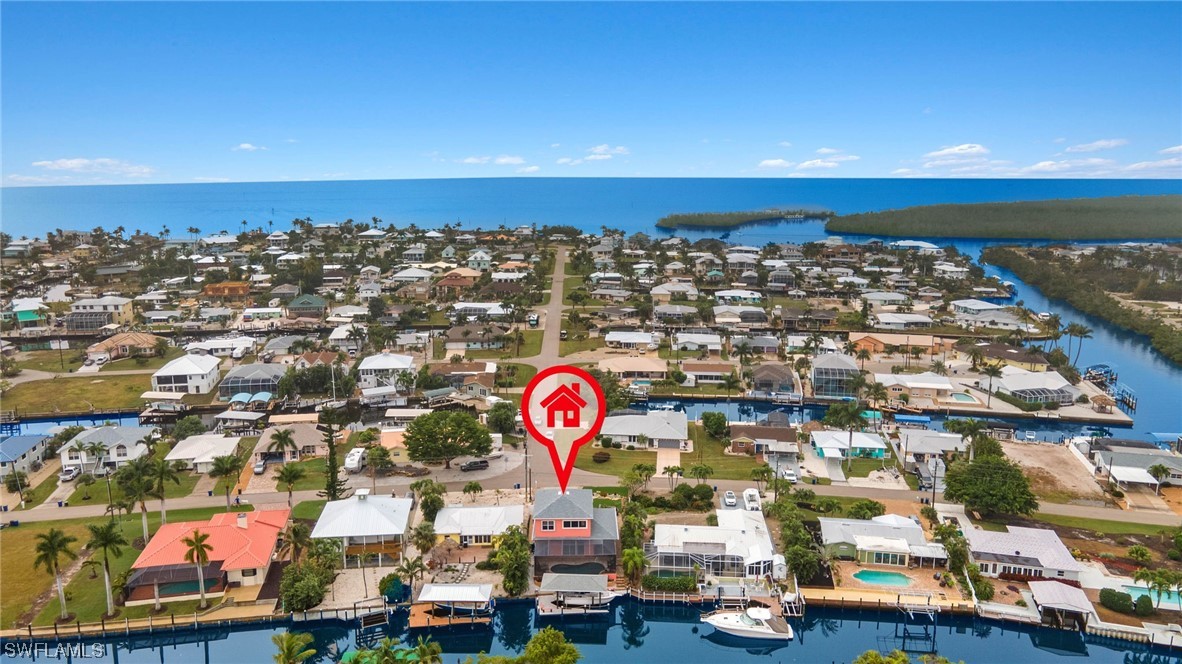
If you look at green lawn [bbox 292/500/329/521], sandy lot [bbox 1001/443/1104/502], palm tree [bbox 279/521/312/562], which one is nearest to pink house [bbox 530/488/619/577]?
palm tree [bbox 279/521/312/562]

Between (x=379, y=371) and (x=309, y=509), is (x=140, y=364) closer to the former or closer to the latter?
(x=379, y=371)

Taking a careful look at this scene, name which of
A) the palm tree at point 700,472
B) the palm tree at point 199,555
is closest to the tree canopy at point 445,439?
the palm tree at point 700,472

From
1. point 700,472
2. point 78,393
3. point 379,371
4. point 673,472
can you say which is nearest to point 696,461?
point 673,472

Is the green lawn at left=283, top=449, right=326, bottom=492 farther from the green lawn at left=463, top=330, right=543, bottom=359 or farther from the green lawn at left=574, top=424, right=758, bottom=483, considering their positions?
the green lawn at left=463, top=330, right=543, bottom=359

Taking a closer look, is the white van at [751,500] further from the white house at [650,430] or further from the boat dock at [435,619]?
the boat dock at [435,619]

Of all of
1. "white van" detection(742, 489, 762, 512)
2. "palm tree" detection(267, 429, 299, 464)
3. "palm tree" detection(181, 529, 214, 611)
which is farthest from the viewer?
"palm tree" detection(267, 429, 299, 464)

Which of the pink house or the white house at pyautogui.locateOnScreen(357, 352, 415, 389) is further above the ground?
the white house at pyautogui.locateOnScreen(357, 352, 415, 389)
